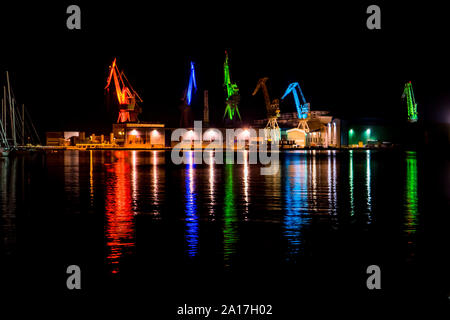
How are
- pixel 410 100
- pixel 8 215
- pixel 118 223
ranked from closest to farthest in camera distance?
pixel 118 223
pixel 8 215
pixel 410 100

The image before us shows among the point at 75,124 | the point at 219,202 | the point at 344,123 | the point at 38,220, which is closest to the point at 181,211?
the point at 219,202

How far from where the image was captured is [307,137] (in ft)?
286

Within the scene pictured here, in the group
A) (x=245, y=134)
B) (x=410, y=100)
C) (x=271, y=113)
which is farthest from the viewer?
(x=410, y=100)

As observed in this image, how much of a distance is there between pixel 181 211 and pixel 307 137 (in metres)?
77.6

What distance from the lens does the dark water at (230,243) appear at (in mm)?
5992

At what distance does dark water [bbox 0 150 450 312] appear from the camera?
5.99 meters

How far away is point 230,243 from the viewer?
8.02 meters

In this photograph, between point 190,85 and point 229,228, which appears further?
point 190,85

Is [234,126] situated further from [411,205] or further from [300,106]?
[411,205]

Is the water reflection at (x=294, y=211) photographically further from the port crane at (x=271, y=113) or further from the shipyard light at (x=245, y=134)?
the shipyard light at (x=245, y=134)

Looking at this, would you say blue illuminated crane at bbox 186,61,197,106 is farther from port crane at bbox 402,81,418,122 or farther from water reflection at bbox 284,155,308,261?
water reflection at bbox 284,155,308,261

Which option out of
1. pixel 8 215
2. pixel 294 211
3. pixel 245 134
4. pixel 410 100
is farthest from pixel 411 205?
pixel 410 100

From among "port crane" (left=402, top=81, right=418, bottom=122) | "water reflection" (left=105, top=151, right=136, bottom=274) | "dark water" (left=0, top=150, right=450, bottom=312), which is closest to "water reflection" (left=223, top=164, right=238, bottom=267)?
"dark water" (left=0, top=150, right=450, bottom=312)

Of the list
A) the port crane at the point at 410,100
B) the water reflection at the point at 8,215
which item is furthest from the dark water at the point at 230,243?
the port crane at the point at 410,100
